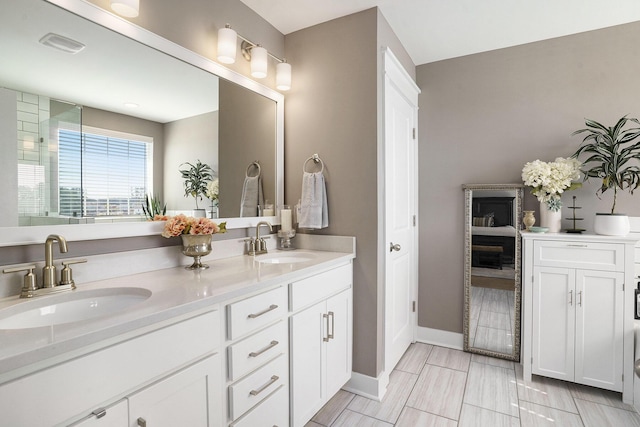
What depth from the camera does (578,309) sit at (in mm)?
2127

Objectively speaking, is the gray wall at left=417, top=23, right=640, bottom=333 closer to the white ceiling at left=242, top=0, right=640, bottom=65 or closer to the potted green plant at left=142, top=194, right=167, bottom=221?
the white ceiling at left=242, top=0, right=640, bottom=65

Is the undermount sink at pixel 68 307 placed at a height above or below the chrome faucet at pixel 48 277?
below

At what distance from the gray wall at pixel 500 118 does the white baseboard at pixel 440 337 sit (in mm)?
48

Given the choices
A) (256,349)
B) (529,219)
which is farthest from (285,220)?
(529,219)

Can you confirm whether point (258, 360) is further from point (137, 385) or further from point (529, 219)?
point (529, 219)

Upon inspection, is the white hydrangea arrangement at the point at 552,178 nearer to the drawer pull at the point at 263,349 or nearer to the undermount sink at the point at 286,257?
the undermount sink at the point at 286,257

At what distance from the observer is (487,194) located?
2662 millimetres

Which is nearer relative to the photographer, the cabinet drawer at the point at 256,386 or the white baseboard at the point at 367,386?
the cabinet drawer at the point at 256,386

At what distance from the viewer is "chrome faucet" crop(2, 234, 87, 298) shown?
1108mm

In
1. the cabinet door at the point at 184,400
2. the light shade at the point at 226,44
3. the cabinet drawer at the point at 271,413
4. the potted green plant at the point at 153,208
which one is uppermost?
the light shade at the point at 226,44

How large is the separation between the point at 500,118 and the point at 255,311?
2475 millimetres

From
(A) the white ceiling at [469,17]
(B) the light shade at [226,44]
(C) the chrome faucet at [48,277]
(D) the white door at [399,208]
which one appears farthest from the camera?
(D) the white door at [399,208]

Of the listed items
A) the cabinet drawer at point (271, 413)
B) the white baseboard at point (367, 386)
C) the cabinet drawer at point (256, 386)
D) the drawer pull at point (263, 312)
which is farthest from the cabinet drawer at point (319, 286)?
the white baseboard at point (367, 386)

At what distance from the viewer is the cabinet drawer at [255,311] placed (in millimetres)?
1247
